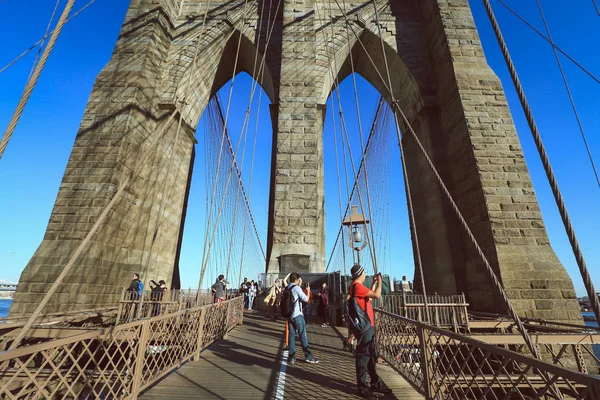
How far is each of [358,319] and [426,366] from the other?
75cm

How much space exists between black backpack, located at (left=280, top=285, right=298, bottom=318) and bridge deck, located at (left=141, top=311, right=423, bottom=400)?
665mm

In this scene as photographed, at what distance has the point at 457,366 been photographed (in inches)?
125

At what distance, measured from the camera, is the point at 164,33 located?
36.9 ft

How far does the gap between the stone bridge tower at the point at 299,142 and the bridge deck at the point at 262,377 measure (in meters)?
2.94

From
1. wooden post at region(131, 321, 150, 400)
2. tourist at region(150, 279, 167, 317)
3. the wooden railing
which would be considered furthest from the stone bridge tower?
wooden post at region(131, 321, 150, 400)

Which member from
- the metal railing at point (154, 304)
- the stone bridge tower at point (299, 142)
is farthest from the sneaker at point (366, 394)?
the metal railing at point (154, 304)

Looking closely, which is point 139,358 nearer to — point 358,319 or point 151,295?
point 358,319

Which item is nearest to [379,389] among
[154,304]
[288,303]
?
[288,303]

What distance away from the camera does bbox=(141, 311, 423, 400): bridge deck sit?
2926 mm

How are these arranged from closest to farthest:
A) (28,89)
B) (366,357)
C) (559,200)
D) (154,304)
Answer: (559,200) → (28,89) → (366,357) → (154,304)

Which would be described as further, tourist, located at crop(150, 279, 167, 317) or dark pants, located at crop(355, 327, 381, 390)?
tourist, located at crop(150, 279, 167, 317)

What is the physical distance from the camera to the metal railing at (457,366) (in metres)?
1.46

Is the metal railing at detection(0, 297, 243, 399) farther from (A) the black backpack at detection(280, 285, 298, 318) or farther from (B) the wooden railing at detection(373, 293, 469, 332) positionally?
(B) the wooden railing at detection(373, 293, 469, 332)

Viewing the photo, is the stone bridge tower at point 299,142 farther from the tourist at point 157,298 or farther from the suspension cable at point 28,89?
the suspension cable at point 28,89
